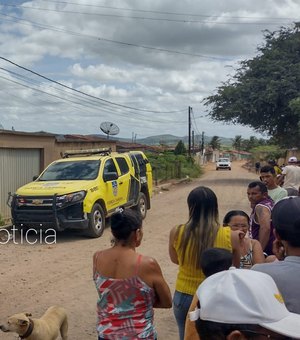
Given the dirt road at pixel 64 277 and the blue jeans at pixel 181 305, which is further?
the dirt road at pixel 64 277

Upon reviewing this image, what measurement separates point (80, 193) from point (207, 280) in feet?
29.2

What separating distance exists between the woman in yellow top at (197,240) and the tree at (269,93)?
24271mm

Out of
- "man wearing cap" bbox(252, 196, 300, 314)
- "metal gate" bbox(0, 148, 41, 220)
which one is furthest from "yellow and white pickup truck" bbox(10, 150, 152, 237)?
"man wearing cap" bbox(252, 196, 300, 314)

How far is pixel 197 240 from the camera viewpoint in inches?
128

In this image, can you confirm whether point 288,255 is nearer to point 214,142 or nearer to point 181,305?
point 181,305

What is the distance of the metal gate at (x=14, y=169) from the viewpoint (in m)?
13.7

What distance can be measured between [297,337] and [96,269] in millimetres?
1684

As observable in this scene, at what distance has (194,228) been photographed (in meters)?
3.26

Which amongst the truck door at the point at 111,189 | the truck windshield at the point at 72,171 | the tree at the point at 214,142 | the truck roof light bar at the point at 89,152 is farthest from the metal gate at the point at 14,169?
the tree at the point at 214,142

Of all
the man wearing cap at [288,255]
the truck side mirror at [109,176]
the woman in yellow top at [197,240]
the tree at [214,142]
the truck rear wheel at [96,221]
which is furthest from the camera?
the tree at [214,142]

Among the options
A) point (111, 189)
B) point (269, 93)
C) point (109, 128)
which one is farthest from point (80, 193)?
point (269, 93)

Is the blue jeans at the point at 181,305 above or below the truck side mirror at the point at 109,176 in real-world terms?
below

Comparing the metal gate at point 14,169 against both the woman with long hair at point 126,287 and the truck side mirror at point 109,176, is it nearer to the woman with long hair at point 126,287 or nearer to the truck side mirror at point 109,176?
the truck side mirror at point 109,176

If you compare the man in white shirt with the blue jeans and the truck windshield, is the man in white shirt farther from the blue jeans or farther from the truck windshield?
the truck windshield
